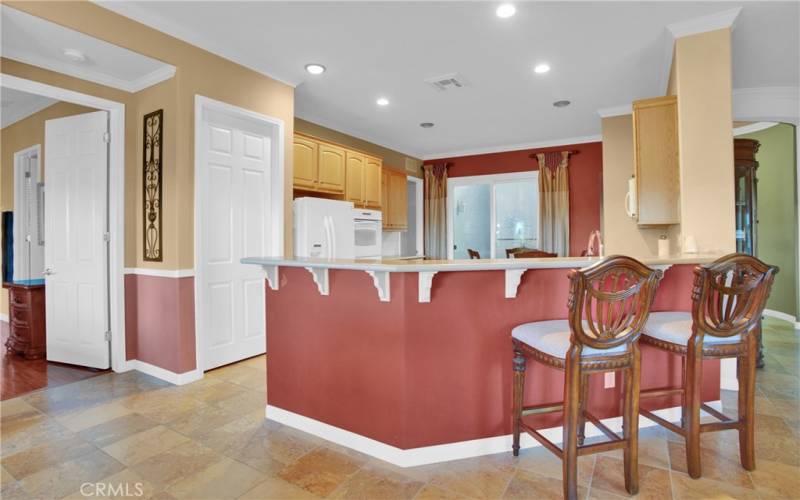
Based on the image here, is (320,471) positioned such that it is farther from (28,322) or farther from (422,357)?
(28,322)

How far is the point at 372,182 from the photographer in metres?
5.68

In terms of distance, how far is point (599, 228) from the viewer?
612 cm

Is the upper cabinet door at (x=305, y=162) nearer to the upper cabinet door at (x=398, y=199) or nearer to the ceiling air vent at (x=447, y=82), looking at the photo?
the ceiling air vent at (x=447, y=82)

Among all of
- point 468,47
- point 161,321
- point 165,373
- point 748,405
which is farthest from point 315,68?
point 748,405

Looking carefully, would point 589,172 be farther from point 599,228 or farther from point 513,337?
point 513,337

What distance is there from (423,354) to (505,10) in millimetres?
2302

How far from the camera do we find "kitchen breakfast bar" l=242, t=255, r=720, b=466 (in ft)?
6.59

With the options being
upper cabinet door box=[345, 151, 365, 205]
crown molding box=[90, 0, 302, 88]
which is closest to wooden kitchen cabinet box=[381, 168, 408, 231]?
upper cabinet door box=[345, 151, 365, 205]

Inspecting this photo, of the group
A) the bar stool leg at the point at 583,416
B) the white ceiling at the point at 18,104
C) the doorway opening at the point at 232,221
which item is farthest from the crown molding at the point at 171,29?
the bar stool leg at the point at 583,416

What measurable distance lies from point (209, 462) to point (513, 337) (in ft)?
5.37

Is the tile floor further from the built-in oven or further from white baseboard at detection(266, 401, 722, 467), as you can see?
the built-in oven

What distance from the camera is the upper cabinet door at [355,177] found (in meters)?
5.24

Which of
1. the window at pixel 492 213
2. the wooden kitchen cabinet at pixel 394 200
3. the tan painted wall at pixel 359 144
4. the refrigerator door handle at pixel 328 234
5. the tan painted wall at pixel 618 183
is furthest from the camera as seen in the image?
the window at pixel 492 213

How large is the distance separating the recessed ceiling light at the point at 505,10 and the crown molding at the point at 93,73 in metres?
2.38
